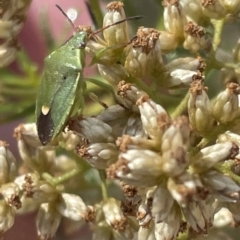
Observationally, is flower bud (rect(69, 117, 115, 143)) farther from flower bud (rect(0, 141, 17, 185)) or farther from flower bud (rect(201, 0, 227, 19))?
flower bud (rect(201, 0, 227, 19))

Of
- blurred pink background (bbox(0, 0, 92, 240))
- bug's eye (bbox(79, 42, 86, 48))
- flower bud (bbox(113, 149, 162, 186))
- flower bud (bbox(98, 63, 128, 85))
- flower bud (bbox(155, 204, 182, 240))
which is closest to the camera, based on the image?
flower bud (bbox(113, 149, 162, 186))

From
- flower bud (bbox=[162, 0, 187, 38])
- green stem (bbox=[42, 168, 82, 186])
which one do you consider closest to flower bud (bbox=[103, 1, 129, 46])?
flower bud (bbox=[162, 0, 187, 38])

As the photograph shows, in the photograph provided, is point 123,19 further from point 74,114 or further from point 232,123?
point 232,123

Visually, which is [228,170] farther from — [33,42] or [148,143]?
[33,42]

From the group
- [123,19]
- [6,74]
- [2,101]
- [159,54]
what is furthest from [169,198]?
[6,74]

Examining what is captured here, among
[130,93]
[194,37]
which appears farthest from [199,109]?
[194,37]

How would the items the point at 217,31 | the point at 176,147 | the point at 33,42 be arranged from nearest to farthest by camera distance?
the point at 176,147
the point at 217,31
the point at 33,42

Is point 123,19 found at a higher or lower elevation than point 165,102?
higher
